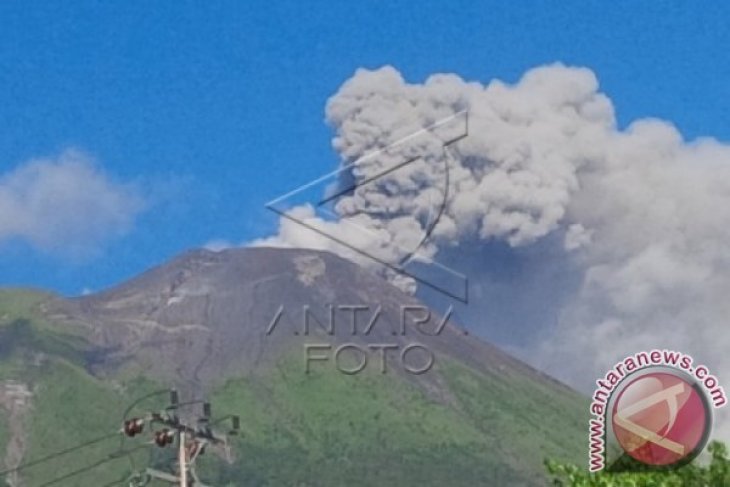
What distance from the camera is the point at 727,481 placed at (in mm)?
19500

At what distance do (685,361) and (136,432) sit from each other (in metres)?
20.0

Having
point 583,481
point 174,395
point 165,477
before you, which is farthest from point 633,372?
point 174,395

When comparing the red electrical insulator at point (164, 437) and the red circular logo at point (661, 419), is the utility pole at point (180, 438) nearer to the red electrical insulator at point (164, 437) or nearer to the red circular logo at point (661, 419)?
the red electrical insulator at point (164, 437)

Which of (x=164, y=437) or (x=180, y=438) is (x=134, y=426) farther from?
(x=164, y=437)

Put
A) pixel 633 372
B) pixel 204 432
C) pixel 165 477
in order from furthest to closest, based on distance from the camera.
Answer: pixel 204 432, pixel 165 477, pixel 633 372

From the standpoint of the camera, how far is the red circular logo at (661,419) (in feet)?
65.6

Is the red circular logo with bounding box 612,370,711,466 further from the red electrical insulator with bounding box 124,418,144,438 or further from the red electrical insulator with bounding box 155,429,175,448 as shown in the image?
the red electrical insulator with bounding box 155,429,175,448

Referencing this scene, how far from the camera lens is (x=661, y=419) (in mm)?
20281

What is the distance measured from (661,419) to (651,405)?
0.68 ft

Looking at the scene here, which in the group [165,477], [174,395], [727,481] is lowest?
[727,481]

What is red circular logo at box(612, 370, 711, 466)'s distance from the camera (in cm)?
2000

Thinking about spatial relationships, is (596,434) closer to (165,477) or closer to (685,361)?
(685,361)

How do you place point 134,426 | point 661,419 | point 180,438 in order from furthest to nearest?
point 180,438 < point 134,426 < point 661,419

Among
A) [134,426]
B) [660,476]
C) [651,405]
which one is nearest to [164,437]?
[134,426]
